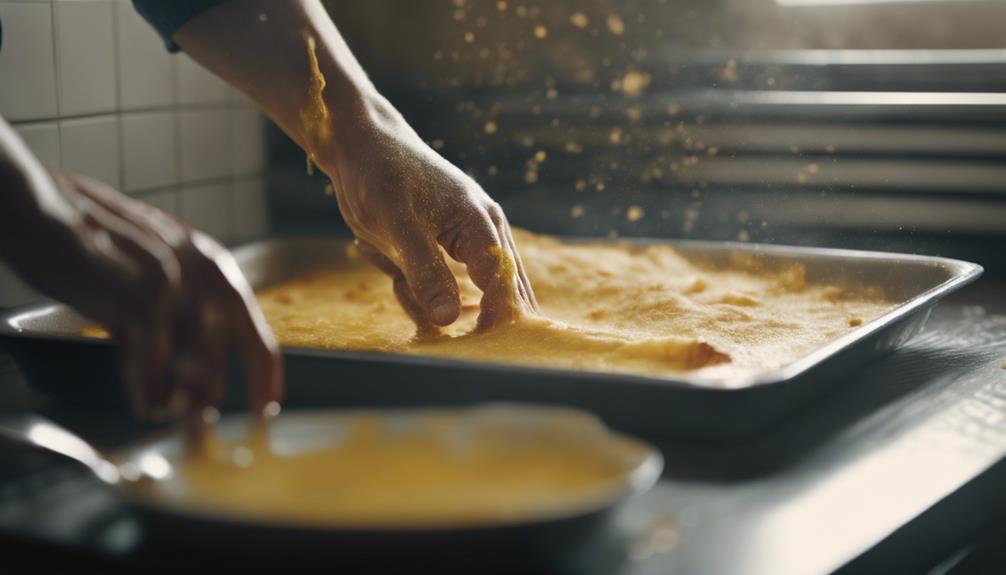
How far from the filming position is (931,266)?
3.99ft

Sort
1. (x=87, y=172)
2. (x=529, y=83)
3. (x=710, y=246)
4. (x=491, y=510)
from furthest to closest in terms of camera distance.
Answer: (x=529, y=83)
(x=87, y=172)
(x=710, y=246)
(x=491, y=510)

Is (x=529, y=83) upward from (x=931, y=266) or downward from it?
upward

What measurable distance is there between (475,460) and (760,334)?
0.48m

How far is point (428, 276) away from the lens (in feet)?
3.36

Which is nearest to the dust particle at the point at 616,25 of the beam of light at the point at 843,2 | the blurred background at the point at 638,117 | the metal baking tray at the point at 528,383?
the blurred background at the point at 638,117

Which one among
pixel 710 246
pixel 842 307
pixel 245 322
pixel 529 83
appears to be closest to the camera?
pixel 245 322

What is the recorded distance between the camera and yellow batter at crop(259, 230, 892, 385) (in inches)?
A: 35.0

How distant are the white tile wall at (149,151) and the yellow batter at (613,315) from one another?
0.35 meters

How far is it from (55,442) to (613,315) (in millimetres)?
598

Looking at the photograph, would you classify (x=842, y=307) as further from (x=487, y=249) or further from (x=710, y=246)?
(x=487, y=249)

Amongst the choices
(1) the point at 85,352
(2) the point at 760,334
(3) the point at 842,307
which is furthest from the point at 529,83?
(1) the point at 85,352

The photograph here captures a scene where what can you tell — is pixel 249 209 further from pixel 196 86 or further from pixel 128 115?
pixel 128 115

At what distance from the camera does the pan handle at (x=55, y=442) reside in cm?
65

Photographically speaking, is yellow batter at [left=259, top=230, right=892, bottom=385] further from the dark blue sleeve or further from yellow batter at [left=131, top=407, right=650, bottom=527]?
the dark blue sleeve
